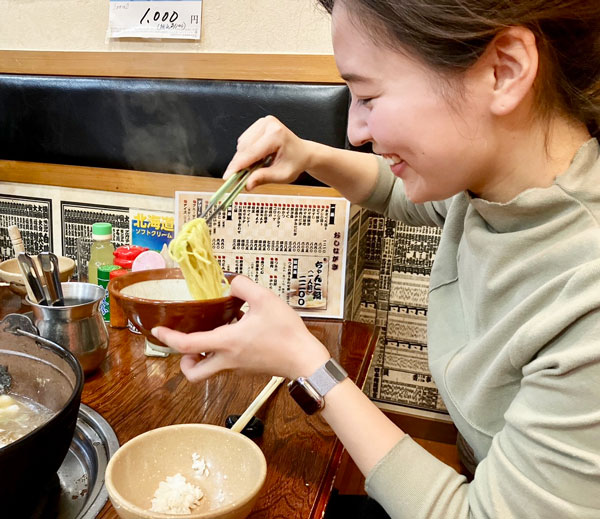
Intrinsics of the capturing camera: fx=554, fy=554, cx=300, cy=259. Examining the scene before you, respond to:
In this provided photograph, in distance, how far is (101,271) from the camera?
1688 mm

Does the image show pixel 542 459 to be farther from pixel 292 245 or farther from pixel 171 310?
pixel 292 245

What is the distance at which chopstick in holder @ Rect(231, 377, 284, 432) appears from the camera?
1.10m

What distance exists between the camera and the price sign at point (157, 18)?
6.31 ft

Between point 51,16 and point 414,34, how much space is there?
70.3 inches

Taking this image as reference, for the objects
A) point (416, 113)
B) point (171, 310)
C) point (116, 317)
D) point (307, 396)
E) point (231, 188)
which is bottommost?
point (116, 317)

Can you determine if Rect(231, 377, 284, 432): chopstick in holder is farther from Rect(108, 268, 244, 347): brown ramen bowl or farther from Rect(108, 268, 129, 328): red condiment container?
Rect(108, 268, 129, 328): red condiment container

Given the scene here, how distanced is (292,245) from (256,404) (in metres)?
0.76

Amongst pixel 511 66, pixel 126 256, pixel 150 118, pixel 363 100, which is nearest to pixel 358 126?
pixel 363 100

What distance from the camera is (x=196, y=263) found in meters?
1.16

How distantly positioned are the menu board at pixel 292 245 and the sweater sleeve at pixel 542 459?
3.16ft

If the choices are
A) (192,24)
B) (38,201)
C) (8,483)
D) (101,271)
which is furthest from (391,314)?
(8,483)

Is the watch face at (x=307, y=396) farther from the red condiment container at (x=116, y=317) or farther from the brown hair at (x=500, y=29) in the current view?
the red condiment container at (x=116, y=317)

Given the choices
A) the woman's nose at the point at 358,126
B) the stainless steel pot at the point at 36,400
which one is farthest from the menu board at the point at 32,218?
the woman's nose at the point at 358,126

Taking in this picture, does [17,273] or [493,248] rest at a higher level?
[493,248]
